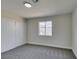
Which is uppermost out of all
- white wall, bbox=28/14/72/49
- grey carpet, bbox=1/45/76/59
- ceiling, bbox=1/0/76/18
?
ceiling, bbox=1/0/76/18

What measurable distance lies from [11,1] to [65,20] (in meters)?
3.52

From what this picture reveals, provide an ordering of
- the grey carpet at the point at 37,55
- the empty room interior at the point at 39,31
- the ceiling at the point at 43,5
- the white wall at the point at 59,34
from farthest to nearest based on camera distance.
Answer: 1. the white wall at the point at 59,34
2. the empty room interior at the point at 39,31
3. the grey carpet at the point at 37,55
4. the ceiling at the point at 43,5

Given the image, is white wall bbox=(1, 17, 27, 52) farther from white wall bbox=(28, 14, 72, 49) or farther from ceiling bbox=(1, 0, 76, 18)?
white wall bbox=(28, 14, 72, 49)

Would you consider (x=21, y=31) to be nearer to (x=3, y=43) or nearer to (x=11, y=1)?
(x=3, y=43)

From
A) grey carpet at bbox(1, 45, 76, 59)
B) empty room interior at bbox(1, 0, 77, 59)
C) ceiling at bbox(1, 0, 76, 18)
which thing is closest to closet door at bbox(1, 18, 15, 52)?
empty room interior at bbox(1, 0, 77, 59)

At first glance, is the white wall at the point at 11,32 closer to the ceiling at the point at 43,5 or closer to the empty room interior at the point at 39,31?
the empty room interior at the point at 39,31

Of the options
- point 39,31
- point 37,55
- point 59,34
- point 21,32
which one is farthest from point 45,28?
point 37,55

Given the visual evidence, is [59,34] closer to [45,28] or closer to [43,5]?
[45,28]

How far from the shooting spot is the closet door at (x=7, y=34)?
347cm

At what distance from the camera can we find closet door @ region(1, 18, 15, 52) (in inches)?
137

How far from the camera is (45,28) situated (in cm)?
516

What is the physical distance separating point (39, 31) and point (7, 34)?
101 inches

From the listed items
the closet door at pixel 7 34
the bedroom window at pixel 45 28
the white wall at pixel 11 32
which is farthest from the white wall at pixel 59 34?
the closet door at pixel 7 34

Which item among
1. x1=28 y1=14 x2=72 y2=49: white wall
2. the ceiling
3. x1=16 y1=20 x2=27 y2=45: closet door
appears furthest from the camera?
x1=16 y1=20 x2=27 y2=45: closet door
